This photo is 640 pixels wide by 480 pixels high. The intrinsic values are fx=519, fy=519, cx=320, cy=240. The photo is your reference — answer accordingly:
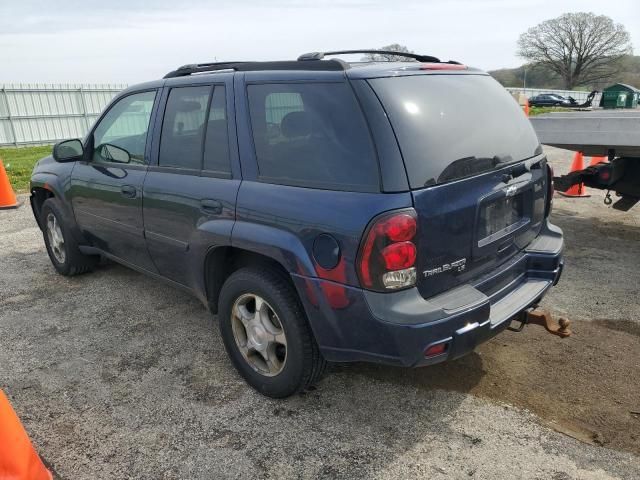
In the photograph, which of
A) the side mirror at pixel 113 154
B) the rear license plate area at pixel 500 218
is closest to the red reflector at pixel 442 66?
the rear license plate area at pixel 500 218

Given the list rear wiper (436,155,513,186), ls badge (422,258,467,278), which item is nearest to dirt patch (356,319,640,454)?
ls badge (422,258,467,278)

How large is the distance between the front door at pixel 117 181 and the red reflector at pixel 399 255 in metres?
2.13

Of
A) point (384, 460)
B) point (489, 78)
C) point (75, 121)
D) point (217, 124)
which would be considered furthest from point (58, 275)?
point (75, 121)

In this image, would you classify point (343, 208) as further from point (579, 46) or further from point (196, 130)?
point (579, 46)

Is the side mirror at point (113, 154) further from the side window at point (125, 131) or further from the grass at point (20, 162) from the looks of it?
the grass at point (20, 162)

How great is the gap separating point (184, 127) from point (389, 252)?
183cm

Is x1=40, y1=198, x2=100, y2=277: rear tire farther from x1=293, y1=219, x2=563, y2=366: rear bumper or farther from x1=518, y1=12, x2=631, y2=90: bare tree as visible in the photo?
x1=518, y1=12, x2=631, y2=90: bare tree

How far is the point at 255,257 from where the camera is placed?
304cm

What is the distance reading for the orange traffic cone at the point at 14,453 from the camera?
218cm

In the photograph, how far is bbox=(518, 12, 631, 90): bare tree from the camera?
203 ft

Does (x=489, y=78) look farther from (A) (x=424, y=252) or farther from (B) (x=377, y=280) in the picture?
(B) (x=377, y=280)

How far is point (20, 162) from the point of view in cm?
1308

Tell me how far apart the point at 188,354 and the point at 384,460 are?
1678 mm

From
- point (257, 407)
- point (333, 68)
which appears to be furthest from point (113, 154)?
point (257, 407)
